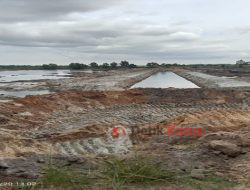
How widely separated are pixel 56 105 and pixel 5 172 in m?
12.5

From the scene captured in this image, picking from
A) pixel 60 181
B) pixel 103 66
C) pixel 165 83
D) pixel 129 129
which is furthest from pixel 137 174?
pixel 103 66

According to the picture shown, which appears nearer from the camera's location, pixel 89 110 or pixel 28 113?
pixel 28 113

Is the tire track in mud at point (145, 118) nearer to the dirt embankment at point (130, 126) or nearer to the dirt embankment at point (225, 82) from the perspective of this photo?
the dirt embankment at point (130, 126)

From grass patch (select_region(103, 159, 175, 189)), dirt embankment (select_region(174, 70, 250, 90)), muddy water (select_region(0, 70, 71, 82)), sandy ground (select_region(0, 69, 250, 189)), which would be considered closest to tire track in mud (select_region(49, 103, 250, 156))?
sandy ground (select_region(0, 69, 250, 189))

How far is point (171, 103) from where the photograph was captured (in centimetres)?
1995

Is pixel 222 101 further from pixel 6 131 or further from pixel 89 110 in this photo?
pixel 6 131

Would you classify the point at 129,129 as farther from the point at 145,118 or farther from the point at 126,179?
the point at 126,179

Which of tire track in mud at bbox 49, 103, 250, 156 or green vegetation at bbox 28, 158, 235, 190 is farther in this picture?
tire track in mud at bbox 49, 103, 250, 156

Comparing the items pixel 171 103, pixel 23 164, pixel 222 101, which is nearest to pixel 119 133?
pixel 23 164

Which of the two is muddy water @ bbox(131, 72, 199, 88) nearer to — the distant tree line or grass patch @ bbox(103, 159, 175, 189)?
grass patch @ bbox(103, 159, 175, 189)

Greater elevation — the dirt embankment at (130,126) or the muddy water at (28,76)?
the muddy water at (28,76)
